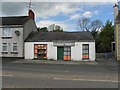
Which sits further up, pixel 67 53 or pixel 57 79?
pixel 67 53

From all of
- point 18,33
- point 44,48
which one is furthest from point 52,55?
point 18,33

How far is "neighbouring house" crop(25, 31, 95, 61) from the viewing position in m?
30.9

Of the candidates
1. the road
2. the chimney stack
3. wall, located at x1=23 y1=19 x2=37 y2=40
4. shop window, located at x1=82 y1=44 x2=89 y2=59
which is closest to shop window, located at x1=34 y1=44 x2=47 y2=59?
wall, located at x1=23 y1=19 x2=37 y2=40

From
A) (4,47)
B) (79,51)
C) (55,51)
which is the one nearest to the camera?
(79,51)

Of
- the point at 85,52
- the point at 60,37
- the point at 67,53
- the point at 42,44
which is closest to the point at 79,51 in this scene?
the point at 85,52

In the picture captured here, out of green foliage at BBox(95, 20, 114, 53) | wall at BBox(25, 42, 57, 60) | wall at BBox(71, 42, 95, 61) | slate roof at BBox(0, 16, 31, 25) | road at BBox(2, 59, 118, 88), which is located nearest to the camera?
road at BBox(2, 59, 118, 88)

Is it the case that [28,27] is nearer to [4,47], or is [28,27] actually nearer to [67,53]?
[4,47]

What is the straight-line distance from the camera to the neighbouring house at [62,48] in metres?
30.9

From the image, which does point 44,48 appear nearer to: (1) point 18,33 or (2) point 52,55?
(2) point 52,55

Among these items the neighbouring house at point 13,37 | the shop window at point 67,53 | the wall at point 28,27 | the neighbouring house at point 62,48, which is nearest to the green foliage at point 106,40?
the neighbouring house at point 62,48

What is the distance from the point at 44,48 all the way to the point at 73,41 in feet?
14.9

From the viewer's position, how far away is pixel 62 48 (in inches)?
1246

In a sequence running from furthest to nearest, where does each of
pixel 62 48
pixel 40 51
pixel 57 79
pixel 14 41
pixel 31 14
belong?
pixel 31 14 → pixel 14 41 → pixel 40 51 → pixel 62 48 → pixel 57 79

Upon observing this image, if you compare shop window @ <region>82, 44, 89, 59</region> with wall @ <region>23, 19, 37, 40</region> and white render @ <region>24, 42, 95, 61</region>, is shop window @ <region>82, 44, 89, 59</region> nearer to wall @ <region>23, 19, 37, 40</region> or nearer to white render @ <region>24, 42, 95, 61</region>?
white render @ <region>24, 42, 95, 61</region>
